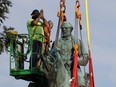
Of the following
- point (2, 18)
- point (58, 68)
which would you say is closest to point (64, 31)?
point (58, 68)

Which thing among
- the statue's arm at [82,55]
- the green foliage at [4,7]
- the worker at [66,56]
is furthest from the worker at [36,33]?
the green foliage at [4,7]

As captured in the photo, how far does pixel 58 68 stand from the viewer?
1390 cm

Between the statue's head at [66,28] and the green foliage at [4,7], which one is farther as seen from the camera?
the green foliage at [4,7]

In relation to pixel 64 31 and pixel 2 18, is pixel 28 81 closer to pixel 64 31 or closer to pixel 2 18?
pixel 64 31

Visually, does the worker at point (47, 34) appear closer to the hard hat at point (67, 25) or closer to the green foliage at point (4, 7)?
the hard hat at point (67, 25)

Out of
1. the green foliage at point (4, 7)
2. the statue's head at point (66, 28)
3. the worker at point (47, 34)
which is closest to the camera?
the statue's head at point (66, 28)

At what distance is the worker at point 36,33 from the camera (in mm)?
15477

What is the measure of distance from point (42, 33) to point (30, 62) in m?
0.88

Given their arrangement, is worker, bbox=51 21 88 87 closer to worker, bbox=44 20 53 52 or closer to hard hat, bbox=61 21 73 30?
hard hat, bbox=61 21 73 30

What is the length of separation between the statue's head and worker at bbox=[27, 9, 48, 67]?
1034mm

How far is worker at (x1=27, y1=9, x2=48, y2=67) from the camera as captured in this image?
1548cm

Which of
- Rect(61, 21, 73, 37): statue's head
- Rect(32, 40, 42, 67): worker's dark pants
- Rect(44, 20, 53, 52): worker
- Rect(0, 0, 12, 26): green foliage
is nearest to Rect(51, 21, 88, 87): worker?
Rect(61, 21, 73, 37): statue's head

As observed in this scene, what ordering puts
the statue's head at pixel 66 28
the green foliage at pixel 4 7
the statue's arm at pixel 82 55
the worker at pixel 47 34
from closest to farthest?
the statue's arm at pixel 82 55
the statue's head at pixel 66 28
the worker at pixel 47 34
the green foliage at pixel 4 7

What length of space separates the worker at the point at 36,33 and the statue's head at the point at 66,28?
1034mm
